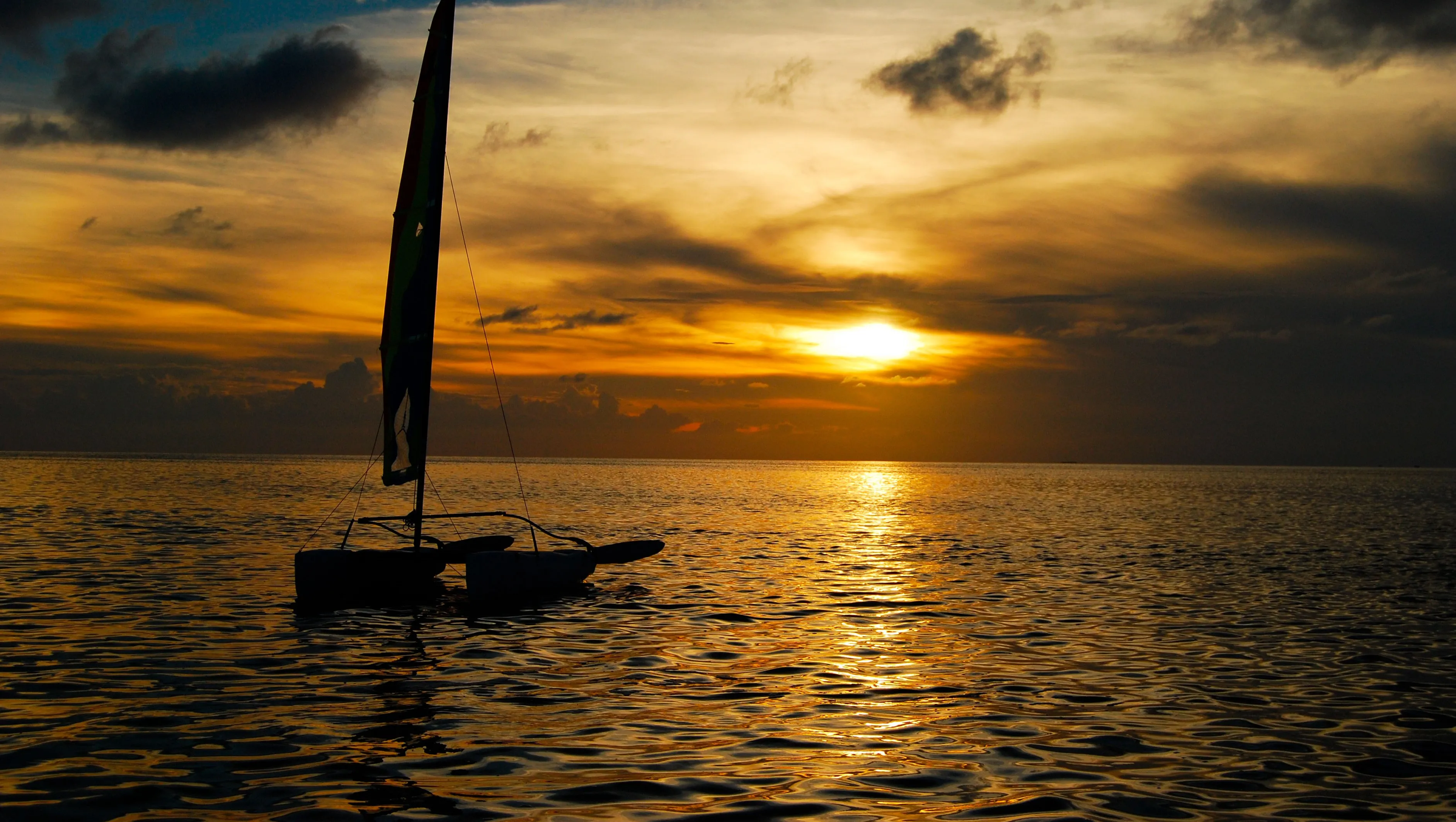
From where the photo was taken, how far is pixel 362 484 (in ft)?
381

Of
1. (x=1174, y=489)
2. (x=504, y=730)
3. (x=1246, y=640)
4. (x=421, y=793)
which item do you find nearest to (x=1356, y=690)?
(x=1246, y=640)

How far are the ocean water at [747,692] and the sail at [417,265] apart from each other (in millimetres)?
5383

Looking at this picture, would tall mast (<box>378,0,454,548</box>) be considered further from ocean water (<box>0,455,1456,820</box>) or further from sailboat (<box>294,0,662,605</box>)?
ocean water (<box>0,455,1456,820</box>)

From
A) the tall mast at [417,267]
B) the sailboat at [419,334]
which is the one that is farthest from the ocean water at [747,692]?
the tall mast at [417,267]

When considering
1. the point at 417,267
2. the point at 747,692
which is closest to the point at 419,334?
the point at 417,267

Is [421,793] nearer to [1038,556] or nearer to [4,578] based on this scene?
[4,578]

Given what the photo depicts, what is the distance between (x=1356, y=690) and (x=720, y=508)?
66.5 metres

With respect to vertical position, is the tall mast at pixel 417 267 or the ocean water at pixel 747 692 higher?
the tall mast at pixel 417 267

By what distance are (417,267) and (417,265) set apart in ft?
0.13

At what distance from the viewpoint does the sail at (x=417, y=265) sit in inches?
1065

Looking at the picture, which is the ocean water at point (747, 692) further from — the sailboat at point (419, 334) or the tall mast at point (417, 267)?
the tall mast at point (417, 267)

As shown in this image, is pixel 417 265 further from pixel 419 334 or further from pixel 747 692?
pixel 747 692

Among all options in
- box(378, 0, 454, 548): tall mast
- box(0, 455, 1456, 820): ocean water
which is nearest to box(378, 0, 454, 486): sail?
box(378, 0, 454, 548): tall mast

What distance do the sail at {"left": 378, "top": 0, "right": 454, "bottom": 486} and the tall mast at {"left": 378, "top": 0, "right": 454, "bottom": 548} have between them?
0.01 meters
